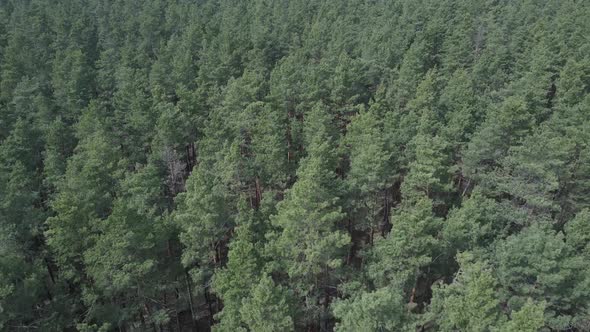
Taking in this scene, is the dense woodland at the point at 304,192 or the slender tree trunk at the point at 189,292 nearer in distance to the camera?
the dense woodland at the point at 304,192

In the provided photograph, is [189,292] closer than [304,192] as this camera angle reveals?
No

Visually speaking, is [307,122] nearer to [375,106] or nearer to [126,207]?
[375,106]

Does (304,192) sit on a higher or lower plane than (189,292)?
higher

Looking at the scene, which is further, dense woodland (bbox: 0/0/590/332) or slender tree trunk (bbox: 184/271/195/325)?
slender tree trunk (bbox: 184/271/195/325)

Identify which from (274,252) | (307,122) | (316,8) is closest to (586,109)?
(307,122)

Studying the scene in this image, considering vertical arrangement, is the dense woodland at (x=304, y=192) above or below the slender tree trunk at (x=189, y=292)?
above

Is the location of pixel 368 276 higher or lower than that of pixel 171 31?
lower

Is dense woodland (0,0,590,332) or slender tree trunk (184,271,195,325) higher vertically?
dense woodland (0,0,590,332)

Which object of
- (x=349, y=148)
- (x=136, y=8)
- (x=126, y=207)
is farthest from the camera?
(x=136, y=8)
